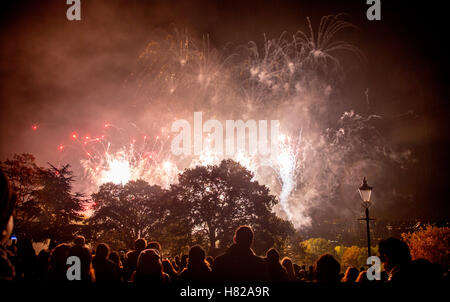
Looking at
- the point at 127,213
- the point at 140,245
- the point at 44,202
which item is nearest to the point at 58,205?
the point at 44,202

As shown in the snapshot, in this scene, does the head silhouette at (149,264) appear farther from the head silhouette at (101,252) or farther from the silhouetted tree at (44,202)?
the silhouetted tree at (44,202)

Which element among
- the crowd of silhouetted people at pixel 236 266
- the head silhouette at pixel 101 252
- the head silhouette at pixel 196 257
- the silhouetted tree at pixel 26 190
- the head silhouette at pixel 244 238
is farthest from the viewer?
the silhouetted tree at pixel 26 190

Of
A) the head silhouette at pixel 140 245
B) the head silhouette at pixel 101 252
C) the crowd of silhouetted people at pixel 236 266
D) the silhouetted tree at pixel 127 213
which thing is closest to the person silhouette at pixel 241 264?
the crowd of silhouetted people at pixel 236 266

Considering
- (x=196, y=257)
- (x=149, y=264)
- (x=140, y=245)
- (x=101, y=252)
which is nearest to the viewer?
(x=149, y=264)

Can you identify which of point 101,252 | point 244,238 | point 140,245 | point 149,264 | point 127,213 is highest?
point 244,238

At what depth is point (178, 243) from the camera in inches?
1129

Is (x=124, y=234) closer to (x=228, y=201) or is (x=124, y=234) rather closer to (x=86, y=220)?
(x=86, y=220)

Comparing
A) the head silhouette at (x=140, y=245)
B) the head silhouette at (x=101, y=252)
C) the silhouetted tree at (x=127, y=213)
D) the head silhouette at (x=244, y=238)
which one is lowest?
the silhouetted tree at (x=127, y=213)

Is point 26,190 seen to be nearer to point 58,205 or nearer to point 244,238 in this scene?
point 58,205

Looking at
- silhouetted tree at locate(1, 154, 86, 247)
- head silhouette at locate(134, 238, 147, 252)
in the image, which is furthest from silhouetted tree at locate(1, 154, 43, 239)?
head silhouette at locate(134, 238, 147, 252)

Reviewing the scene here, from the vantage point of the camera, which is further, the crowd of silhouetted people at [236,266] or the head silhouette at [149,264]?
the head silhouette at [149,264]

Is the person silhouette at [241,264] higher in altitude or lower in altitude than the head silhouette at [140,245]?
higher

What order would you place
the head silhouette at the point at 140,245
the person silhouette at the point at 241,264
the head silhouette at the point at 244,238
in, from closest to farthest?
the person silhouette at the point at 241,264 < the head silhouette at the point at 244,238 < the head silhouette at the point at 140,245
